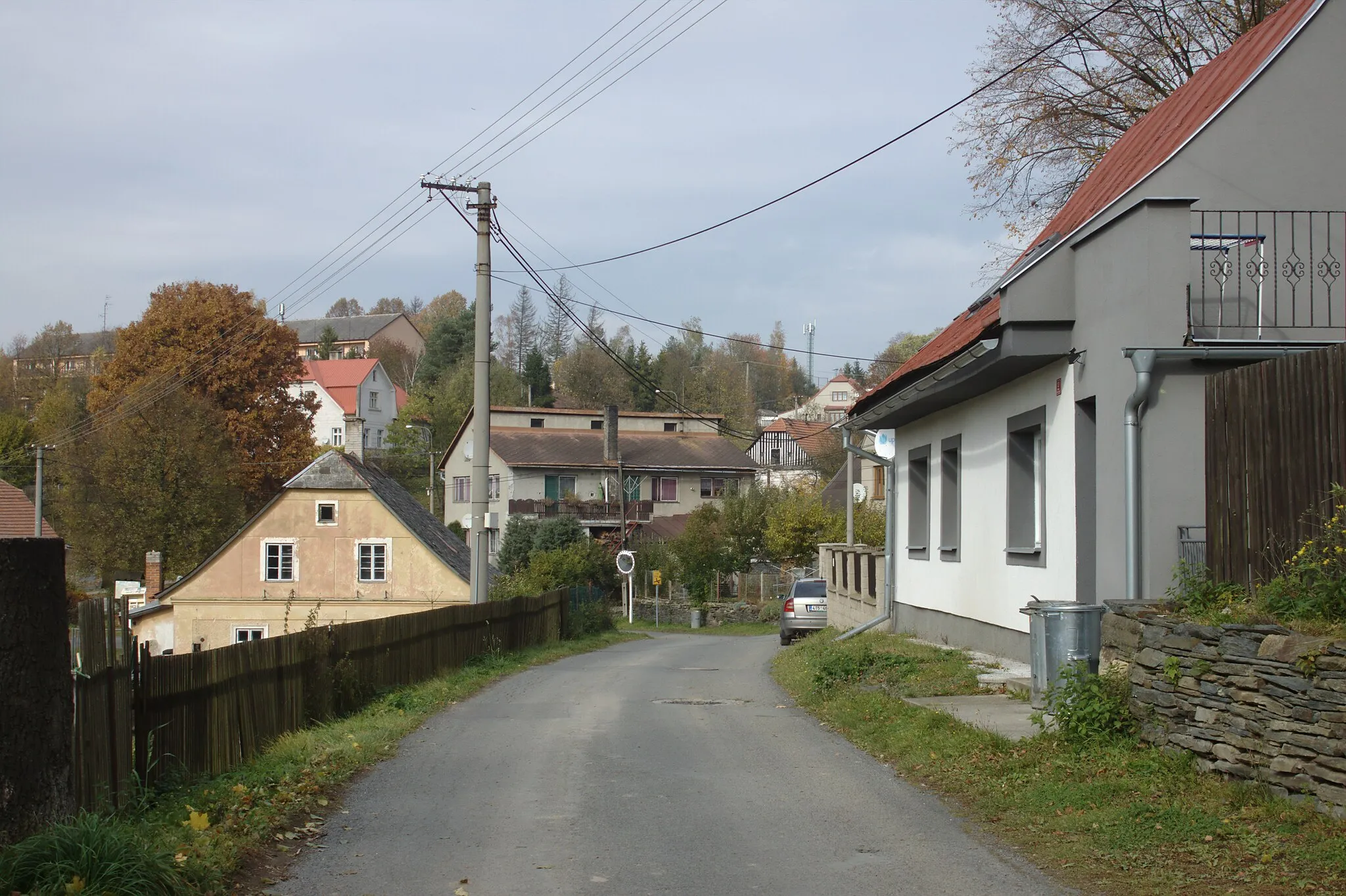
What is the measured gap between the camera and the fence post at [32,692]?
20.0 ft

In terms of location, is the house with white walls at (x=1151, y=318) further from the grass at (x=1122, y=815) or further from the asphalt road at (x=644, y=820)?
the asphalt road at (x=644, y=820)

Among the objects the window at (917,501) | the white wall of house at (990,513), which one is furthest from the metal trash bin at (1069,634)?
the window at (917,501)

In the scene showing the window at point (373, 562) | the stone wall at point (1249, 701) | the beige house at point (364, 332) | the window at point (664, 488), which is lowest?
the window at point (373, 562)

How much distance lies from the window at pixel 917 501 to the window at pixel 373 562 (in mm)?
22925

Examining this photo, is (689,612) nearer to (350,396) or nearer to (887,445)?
(887,445)

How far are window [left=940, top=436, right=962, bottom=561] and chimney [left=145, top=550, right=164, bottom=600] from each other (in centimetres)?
3637

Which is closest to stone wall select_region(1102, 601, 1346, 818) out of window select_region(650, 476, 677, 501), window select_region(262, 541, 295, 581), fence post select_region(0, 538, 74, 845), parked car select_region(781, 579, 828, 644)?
fence post select_region(0, 538, 74, 845)

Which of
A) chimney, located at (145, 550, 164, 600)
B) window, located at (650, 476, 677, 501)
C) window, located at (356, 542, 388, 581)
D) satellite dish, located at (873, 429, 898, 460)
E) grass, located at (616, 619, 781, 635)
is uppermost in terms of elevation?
satellite dish, located at (873, 429, 898, 460)

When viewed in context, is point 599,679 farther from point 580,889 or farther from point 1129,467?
point 580,889

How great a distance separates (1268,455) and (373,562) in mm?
34058

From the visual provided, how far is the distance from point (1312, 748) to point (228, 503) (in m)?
48.6

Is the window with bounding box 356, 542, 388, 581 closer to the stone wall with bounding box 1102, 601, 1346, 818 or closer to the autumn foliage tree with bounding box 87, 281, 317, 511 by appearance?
the autumn foliage tree with bounding box 87, 281, 317, 511

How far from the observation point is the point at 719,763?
33.8ft

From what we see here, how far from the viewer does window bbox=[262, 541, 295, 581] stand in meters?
39.4
